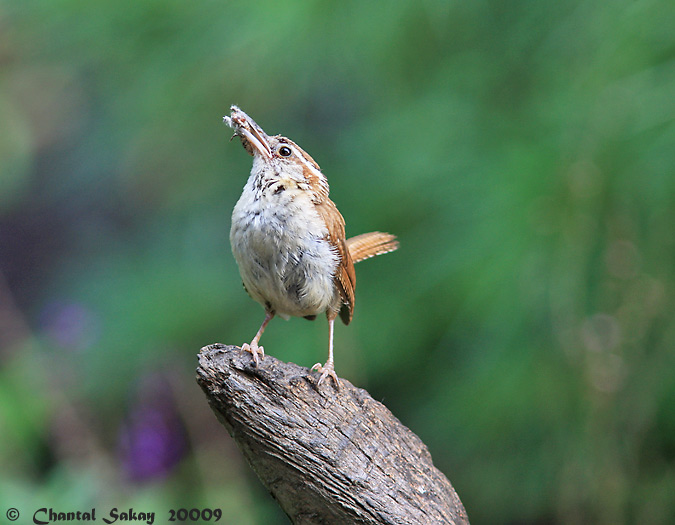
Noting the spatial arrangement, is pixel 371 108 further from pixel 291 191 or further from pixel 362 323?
pixel 291 191

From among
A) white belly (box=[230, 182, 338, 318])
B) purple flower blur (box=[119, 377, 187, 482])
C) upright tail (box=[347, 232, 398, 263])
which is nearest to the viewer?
white belly (box=[230, 182, 338, 318])

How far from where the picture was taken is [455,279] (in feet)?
15.5

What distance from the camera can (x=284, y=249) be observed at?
2990 mm

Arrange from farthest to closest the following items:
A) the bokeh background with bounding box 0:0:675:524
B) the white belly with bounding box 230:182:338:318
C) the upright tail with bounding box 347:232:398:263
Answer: the bokeh background with bounding box 0:0:675:524 → the upright tail with bounding box 347:232:398:263 → the white belly with bounding box 230:182:338:318

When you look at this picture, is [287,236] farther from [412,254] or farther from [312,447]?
[412,254]

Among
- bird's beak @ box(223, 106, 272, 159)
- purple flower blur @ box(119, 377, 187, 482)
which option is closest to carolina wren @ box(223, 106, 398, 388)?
bird's beak @ box(223, 106, 272, 159)

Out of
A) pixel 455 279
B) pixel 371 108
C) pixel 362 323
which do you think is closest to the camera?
pixel 455 279

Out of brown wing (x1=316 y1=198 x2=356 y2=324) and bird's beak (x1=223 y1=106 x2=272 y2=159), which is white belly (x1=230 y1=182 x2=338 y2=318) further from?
bird's beak (x1=223 y1=106 x2=272 y2=159)

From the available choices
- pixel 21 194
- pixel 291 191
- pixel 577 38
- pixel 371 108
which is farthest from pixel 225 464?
pixel 21 194

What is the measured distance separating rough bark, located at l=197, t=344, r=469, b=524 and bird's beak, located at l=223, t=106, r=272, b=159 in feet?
2.89

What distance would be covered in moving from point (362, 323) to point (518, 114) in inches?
63.5

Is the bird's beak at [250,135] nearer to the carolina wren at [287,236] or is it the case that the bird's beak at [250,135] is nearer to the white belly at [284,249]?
the carolina wren at [287,236]

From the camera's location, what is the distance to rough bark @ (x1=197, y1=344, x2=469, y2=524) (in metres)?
2.52

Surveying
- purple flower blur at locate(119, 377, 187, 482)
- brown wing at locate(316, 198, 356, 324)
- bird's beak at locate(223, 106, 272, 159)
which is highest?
bird's beak at locate(223, 106, 272, 159)
